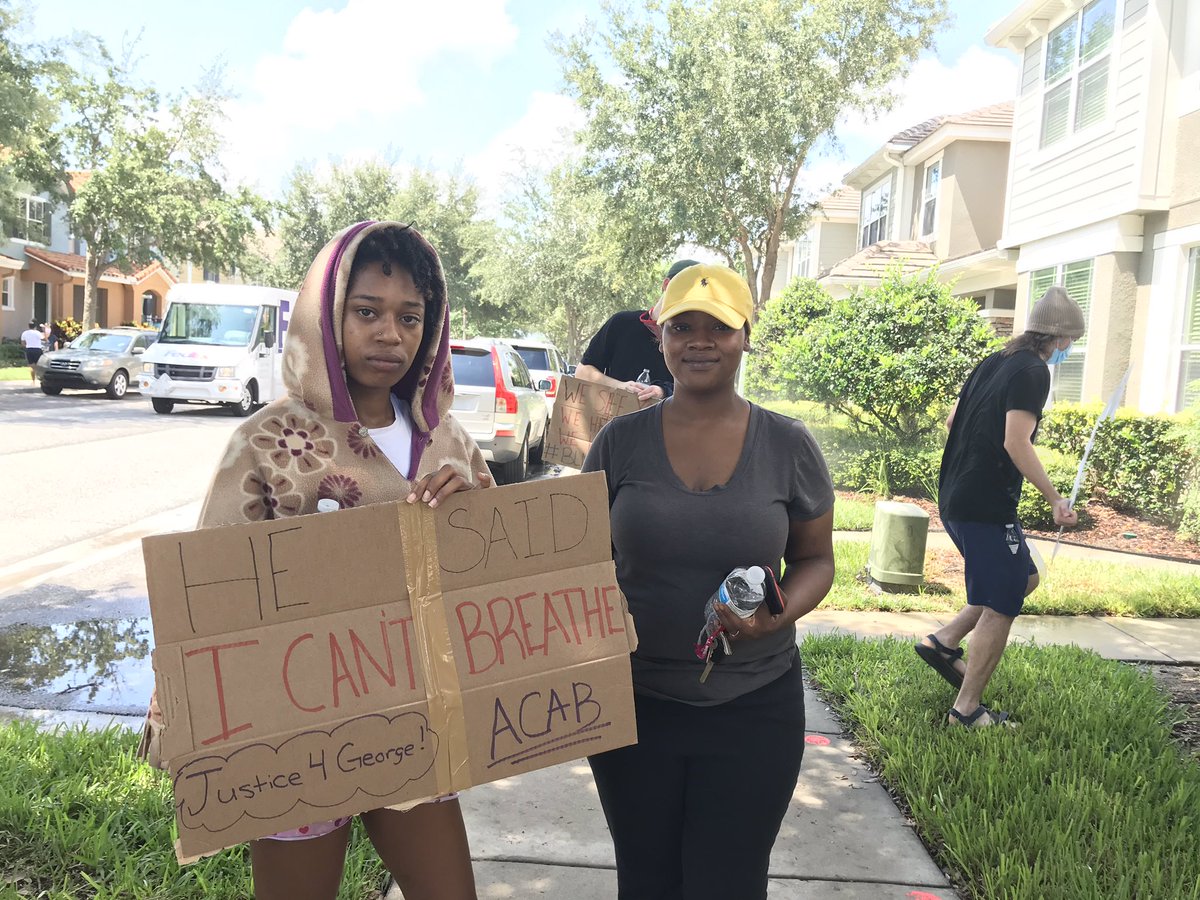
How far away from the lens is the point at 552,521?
184cm

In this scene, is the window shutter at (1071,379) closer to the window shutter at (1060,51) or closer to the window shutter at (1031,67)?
the window shutter at (1060,51)

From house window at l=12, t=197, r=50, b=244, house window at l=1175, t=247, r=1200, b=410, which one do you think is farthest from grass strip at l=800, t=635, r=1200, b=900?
house window at l=12, t=197, r=50, b=244

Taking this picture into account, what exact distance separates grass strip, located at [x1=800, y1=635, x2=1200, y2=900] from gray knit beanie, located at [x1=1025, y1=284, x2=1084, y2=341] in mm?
1640

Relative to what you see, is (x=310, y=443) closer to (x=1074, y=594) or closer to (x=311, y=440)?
(x=311, y=440)

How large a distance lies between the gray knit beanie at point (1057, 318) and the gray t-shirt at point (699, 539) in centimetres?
224

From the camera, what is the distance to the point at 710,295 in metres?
2.01

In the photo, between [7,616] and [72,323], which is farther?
[72,323]

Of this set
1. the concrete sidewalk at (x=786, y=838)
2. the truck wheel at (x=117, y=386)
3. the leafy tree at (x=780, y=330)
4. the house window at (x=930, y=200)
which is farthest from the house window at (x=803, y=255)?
the concrete sidewalk at (x=786, y=838)

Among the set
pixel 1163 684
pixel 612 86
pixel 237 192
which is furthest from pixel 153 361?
pixel 1163 684

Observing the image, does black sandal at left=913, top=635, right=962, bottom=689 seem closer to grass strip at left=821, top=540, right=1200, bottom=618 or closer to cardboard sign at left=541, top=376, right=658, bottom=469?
cardboard sign at left=541, top=376, right=658, bottom=469

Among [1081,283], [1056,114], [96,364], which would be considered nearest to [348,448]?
[1081,283]

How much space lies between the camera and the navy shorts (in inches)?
150

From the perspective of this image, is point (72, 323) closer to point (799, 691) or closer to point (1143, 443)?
point (1143, 443)

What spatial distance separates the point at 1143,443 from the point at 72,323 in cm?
3395
